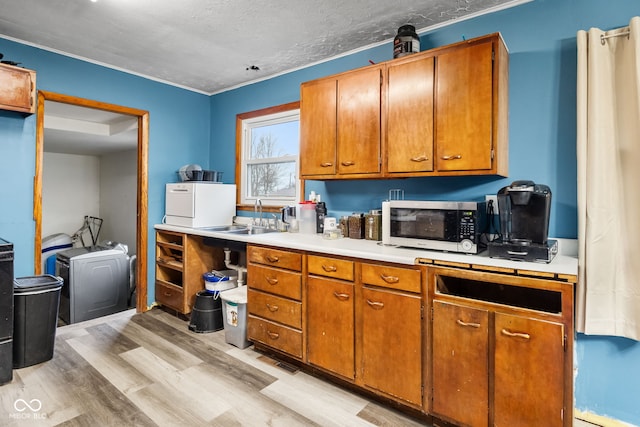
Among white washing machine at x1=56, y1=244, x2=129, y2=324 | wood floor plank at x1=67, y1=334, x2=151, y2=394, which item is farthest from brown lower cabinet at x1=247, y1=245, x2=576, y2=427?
white washing machine at x1=56, y1=244, x2=129, y2=324

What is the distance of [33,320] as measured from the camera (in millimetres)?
2406

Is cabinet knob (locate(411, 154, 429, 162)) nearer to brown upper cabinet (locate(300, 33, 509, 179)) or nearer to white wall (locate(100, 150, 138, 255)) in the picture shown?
brown upper cabinet (locate(300, 33, 509, 179))

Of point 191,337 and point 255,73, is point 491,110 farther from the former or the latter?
point 191,337

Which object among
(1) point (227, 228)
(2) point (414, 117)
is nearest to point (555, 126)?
(2) point (414, 117)

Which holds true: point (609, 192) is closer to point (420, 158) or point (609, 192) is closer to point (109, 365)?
point (420, 158)

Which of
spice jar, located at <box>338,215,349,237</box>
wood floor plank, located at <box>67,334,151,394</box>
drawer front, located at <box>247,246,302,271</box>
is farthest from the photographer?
spice jar, located at <box>338,215,349,237</box>

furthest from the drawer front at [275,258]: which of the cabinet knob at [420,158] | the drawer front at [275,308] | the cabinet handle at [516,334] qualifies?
the cabinet handle at [516,334]

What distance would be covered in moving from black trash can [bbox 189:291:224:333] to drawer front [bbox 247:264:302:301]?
660mm

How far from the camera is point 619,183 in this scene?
69.6 inches

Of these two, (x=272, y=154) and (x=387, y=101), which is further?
(x=272, y=154)

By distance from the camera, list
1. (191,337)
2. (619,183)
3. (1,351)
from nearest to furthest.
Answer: (619,183), (1,351), (191,337)

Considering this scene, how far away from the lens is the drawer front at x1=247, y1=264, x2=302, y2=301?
234 cm

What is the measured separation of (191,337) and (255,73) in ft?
8.51

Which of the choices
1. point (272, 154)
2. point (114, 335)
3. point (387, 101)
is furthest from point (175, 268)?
point (387, 101)
